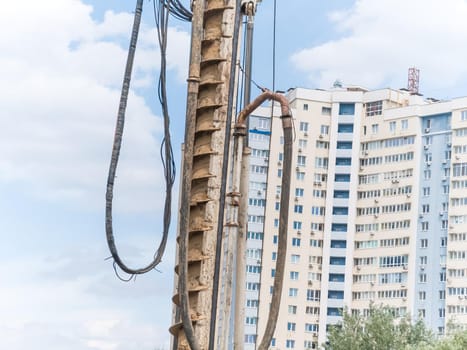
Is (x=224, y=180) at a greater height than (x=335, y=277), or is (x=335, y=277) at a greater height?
(x=335, y=277)

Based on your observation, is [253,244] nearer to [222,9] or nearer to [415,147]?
[415,147]

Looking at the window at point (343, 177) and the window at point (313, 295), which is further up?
the window at point (343, 177)

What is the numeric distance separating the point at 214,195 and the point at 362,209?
222 ft

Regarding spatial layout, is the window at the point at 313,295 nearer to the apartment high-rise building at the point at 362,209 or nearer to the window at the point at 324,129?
the apartment high-rise building at the point at 362,209

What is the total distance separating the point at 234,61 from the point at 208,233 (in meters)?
0.86

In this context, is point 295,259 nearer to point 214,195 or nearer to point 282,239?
point 282,239

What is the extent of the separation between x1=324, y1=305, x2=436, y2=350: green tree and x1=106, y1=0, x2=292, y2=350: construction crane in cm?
3459

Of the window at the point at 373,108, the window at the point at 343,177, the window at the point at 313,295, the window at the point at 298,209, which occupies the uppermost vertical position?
the window at the point at 373,108

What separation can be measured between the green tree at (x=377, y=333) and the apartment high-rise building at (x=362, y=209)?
24823 millimetres

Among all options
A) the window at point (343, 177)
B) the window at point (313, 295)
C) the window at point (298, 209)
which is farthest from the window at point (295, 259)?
the window at point (343, 177)

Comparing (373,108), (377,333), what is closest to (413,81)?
(373,108)

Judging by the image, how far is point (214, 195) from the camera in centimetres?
505

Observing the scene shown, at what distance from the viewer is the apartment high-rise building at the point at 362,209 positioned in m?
66.8

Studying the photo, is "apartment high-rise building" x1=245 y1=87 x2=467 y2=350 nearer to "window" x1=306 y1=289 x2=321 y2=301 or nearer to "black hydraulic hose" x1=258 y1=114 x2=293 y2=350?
"window" x1=306 y1=289 x2=321 y2=301
